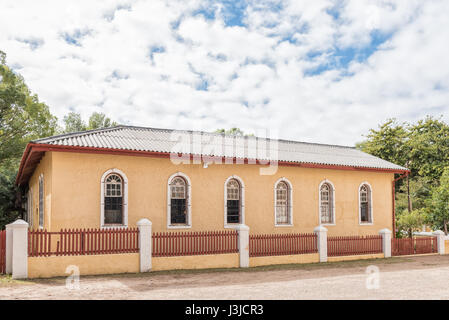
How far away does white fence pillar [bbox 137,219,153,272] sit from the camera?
12672 mm

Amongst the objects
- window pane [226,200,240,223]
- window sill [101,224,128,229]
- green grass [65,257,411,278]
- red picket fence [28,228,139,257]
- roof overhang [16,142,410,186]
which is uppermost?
roof overhang [16,142,410,186]

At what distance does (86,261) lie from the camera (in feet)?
39.7

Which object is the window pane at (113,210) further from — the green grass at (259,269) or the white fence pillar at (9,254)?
the white fence pillar at (9,254)

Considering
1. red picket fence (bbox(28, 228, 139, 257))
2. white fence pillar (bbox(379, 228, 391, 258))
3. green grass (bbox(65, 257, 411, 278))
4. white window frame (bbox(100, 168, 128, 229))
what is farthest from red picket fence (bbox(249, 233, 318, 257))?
white window frame (bbox(100, 168, 128, 229))

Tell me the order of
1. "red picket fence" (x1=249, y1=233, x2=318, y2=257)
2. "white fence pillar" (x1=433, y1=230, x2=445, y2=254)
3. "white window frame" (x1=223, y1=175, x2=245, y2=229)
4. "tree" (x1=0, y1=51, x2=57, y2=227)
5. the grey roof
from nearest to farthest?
the grey roof, "red picket fence" (x1=249, y1=233, x2=318, y2=257), "white window frame" (x1=223, y1=175, x2=245, y2=229), "white fence pillar" (x1=433, y1=230, x2=445, y2=254), "tree" (x1=0, y1=51, x2=57, y2=227)

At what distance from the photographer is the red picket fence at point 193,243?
13.3m

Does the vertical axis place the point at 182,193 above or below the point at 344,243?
above

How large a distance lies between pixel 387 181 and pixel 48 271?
52.4 ft

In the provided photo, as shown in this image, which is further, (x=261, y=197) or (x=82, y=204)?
(x=261, y=197)

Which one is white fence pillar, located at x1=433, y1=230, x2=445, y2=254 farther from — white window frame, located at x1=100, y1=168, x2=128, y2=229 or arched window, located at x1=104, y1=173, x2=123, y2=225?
arched window, located at x1=104, y1=173, x2=123, y2=225

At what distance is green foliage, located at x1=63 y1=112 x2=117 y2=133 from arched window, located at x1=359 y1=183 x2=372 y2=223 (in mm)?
40180
